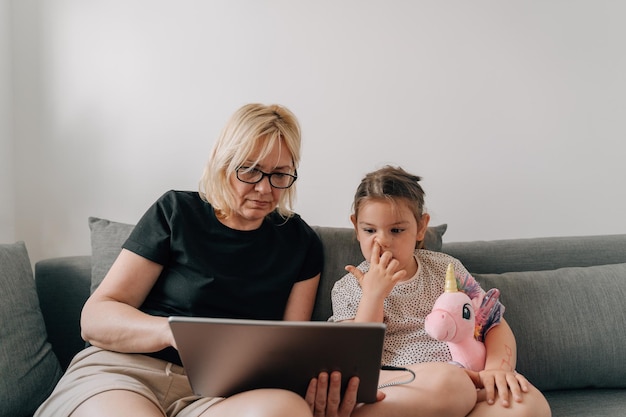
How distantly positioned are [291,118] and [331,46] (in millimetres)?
648

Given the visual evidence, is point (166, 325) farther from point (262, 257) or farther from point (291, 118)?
point (291, 118)

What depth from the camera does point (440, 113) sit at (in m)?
2.36

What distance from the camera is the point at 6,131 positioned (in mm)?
2160

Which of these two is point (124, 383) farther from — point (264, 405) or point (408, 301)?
point (408, 301)

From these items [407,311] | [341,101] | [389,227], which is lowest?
[407,311]

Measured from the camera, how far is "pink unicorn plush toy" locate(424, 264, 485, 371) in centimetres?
154

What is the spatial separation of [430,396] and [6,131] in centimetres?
160

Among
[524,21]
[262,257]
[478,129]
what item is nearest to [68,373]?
[262,257]

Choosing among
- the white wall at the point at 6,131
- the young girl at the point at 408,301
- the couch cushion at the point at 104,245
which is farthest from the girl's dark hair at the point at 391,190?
the white wall at the point at 6,131

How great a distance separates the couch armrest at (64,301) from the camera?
1.94 metres

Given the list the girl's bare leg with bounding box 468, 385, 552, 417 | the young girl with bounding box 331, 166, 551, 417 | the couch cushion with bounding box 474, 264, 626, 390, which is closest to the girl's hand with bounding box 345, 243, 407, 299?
the young girl with bounding box 331, 166, 551, 417

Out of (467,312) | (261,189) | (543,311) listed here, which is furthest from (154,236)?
(543,311)

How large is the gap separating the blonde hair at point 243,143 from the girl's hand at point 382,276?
344mm

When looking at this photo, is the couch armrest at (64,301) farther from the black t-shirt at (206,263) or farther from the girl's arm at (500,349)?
the girl's arm at (500,349)
